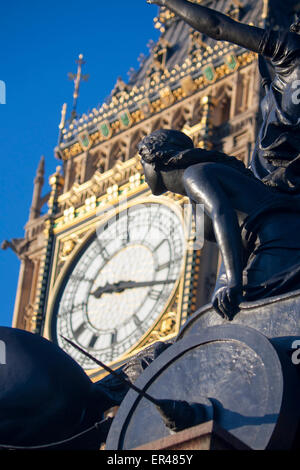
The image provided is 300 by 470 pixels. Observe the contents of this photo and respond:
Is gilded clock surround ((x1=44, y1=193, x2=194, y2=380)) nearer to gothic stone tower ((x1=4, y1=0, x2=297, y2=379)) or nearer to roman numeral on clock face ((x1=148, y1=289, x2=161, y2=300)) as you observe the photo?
gothic stone tower ((x1=4, y1=0, x2=297, y2=379))

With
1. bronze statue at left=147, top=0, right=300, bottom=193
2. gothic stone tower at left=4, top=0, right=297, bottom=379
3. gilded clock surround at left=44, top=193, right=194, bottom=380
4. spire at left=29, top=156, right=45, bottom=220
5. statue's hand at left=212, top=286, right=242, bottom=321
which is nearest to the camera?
statue's hand at left=212, top=286, right=242, bottom=321

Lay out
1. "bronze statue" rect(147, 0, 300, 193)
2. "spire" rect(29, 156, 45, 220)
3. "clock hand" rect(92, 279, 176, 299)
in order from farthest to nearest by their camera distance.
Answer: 1. "spire" rect(29, 156, 45, 220)
2. "clock hand" rect(92, 279, 176, 299)
3. "bronze statue" rect(147, 0, 300, 193)

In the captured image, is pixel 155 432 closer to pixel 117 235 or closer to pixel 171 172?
pixel 171 172

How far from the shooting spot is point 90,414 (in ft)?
16.4

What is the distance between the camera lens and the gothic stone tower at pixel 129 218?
2333cm

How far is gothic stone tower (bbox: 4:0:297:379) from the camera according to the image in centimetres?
2333

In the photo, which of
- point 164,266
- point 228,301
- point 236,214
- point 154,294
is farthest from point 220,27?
point 164,266

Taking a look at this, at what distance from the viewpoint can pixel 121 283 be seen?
24.4 meters

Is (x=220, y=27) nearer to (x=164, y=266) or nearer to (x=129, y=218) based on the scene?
(x=164, y=266)

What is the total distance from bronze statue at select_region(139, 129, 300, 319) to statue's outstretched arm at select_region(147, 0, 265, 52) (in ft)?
1.39

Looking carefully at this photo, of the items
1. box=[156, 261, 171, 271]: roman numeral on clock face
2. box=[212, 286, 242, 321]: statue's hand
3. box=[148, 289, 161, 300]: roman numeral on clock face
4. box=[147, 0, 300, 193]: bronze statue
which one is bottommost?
box=[212, 286, 242, 321]: statue's hand

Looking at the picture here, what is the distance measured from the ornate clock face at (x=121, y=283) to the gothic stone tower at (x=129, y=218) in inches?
0.9

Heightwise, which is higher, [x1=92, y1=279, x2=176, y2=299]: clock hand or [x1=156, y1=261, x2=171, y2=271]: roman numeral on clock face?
[x1=156, y1=261, x2=171, y2=271]: roman numeral on clock face

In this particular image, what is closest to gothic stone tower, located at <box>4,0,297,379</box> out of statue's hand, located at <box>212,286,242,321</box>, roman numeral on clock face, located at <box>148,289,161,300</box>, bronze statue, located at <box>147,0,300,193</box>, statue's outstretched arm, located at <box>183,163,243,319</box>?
roman numeral on clock face, located at <box>148,289,161,300</box>
